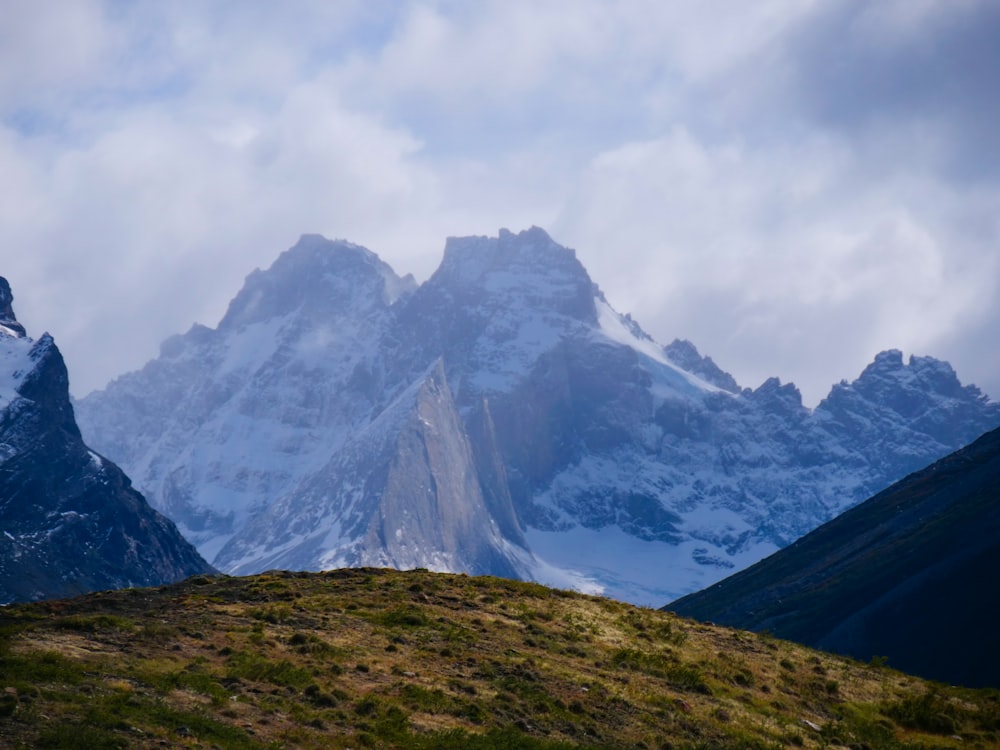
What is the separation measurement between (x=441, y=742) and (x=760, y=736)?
15.5 metres

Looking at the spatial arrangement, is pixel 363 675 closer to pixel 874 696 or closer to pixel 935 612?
pixel 874 696

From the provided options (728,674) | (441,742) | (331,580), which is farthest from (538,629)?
(441,742)

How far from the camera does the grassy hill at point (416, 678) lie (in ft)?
135

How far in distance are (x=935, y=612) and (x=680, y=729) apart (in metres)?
149

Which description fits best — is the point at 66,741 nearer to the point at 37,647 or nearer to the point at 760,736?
the point at 37,647

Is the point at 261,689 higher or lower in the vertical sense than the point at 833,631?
lower

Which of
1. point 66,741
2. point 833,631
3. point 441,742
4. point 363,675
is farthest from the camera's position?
point 833,631

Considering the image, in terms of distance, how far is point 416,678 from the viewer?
162ft

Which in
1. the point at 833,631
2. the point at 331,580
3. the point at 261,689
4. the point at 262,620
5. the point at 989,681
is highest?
the point at 833,631

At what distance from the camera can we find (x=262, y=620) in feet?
179

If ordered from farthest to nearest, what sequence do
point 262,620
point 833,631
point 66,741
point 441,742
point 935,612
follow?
point 833,631, point 935,612, point 262,620, point 441,742, point 66,741

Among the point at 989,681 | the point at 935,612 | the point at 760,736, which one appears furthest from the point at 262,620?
the point at 935,612

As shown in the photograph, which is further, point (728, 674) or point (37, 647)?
point (728, 674)

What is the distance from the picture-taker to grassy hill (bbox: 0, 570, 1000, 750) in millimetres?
41031
